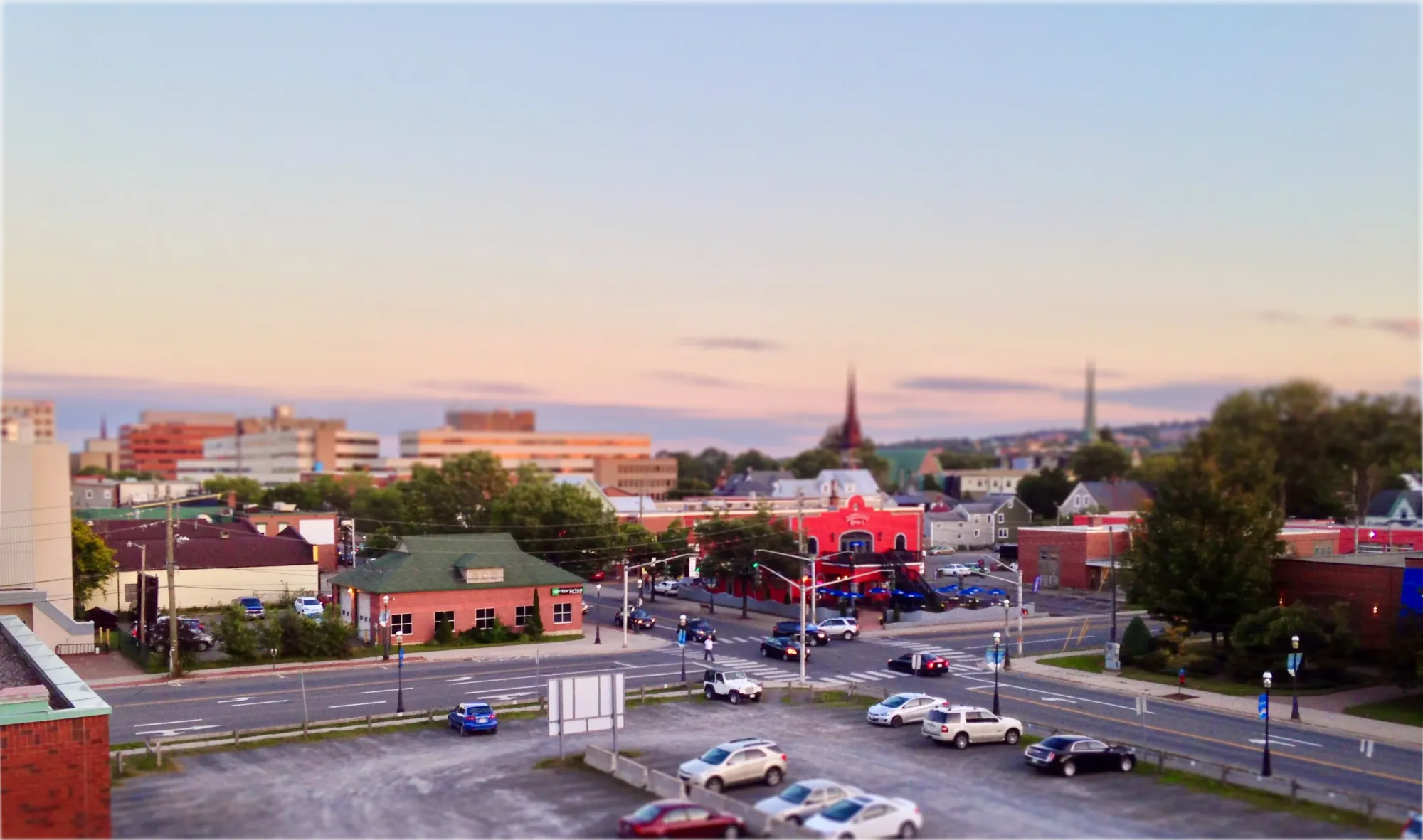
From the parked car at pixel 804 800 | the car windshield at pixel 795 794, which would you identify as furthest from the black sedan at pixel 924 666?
the car windshield at pixel 795 794

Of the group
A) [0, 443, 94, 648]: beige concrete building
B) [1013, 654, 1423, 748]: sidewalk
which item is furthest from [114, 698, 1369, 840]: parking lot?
[0, 443, 94, 648]: beige concrete building

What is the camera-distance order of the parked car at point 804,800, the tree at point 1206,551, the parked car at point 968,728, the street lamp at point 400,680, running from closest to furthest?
1. the parked car at point 804,800
2. the parked car at point 968,728
3. the street lamp at point 400,680
4. the tree at point 1206,551

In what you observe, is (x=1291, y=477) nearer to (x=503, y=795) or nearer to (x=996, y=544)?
(x=996, y=544)

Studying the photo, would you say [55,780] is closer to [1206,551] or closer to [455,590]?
[455,590]

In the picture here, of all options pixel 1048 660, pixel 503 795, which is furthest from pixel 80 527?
pixel 1048 660

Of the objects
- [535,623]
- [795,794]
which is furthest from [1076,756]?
[535,623]

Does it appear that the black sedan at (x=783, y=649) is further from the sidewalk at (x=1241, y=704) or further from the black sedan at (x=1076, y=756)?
the black sedan at (x=1076, y=756)
